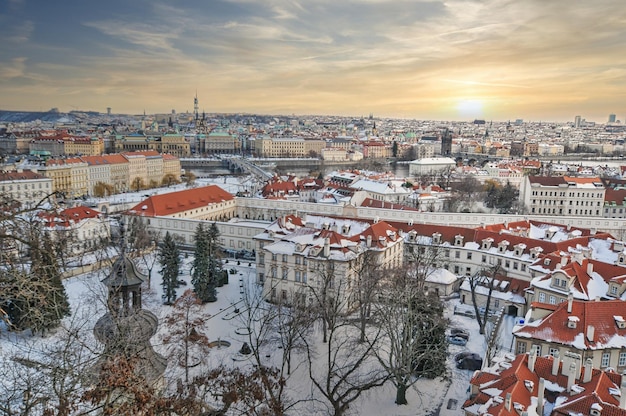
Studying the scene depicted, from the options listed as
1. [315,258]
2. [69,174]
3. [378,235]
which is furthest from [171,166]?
[315,258]

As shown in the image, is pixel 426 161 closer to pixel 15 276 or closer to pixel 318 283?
pixel 318 283

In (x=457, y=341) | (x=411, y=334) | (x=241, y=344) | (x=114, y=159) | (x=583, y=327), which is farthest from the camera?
(x=114, y=159)

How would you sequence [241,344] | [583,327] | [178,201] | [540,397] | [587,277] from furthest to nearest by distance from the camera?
[178,201] → [587,277] → [241,344] → [583,327] → [540,397]

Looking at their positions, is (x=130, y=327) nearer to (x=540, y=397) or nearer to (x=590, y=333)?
(x=540, y=397)

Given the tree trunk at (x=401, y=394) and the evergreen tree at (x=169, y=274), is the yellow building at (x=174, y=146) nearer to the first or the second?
the evergreen tree at (x=169, y=274)

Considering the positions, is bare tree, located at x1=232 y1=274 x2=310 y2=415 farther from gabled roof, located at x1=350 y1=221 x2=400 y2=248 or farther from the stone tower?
gabled roof, located at x1=350 y1=221 x2=400 y2=248

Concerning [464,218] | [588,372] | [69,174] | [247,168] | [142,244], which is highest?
[69,174]

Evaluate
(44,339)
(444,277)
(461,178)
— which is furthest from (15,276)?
(461,178)

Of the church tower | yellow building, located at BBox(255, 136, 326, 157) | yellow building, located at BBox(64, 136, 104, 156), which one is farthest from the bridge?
the church tower

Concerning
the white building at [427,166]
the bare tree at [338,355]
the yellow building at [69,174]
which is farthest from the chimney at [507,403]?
the white building at [427,166]
